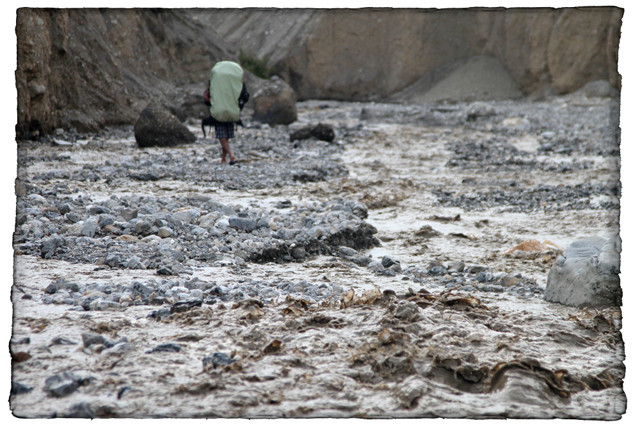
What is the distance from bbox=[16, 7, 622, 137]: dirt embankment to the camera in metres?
9.88

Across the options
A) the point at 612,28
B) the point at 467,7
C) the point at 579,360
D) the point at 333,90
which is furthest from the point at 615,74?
the point at 333,90

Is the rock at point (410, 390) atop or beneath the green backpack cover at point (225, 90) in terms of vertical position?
beneath

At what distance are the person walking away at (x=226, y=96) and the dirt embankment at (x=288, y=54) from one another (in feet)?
2.02

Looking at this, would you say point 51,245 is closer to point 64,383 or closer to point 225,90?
point 64,383

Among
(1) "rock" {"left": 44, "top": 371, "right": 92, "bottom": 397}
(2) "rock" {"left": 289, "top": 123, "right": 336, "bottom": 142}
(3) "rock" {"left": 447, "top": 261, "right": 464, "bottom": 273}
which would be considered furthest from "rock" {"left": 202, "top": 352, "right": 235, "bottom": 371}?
(2) "rock" {"left": 289, "top": 123, "right": 336, "bottom": 142}

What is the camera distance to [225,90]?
8680 millimetres

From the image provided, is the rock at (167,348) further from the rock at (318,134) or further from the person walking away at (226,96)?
the rock at (318,134)

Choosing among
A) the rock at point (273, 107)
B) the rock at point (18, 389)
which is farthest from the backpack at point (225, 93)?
the rock at point (18, 389)

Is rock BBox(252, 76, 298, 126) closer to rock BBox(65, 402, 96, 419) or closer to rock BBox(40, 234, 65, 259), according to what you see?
rock BBox(40, 234, 65, 259)

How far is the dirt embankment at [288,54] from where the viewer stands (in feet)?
32.4

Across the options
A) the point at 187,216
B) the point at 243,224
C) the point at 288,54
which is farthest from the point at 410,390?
the point at 288,54

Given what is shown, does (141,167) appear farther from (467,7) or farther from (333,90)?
(333,90)

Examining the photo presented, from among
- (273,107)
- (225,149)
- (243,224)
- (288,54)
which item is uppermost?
(288,54)

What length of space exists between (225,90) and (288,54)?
17212 mm
